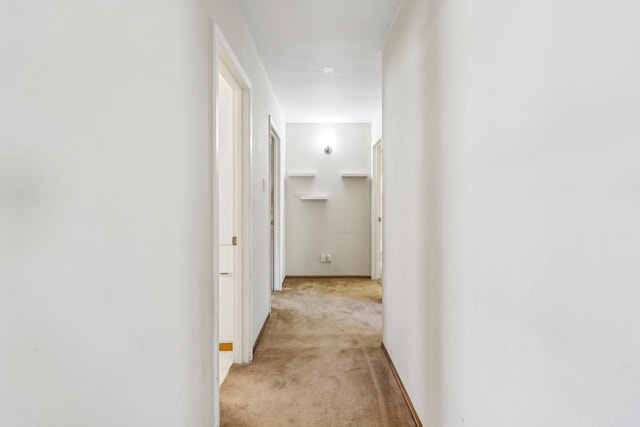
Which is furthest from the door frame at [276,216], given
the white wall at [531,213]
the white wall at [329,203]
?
the white wall at [531,213]

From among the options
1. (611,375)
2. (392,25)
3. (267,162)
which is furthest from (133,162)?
(267,162)

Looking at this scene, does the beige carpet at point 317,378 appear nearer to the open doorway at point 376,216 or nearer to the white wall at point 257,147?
the white wall at point 257,147

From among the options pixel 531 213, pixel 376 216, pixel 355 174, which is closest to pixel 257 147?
pixel 531 213

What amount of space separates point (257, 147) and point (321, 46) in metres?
1.00

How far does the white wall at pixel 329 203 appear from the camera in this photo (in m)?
5.76

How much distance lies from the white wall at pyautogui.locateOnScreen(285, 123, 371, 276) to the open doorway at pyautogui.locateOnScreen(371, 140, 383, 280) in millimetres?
133

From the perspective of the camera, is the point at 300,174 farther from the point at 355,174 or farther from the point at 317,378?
the point at 317,378

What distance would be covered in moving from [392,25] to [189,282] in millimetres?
2273

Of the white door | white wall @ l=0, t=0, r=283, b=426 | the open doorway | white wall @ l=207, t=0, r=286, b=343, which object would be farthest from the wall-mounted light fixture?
white wall @ l=0, t=0, r=283, b=426

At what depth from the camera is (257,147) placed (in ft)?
10.1

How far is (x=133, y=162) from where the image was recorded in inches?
39.6

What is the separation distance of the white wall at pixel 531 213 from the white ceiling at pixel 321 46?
95cm

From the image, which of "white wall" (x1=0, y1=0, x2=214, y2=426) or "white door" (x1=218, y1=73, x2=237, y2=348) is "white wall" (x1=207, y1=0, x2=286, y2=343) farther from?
"white wall" (x1=0, y1=0, x2=214, y2=426)

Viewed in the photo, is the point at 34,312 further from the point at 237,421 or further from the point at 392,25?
the point at 392,25
